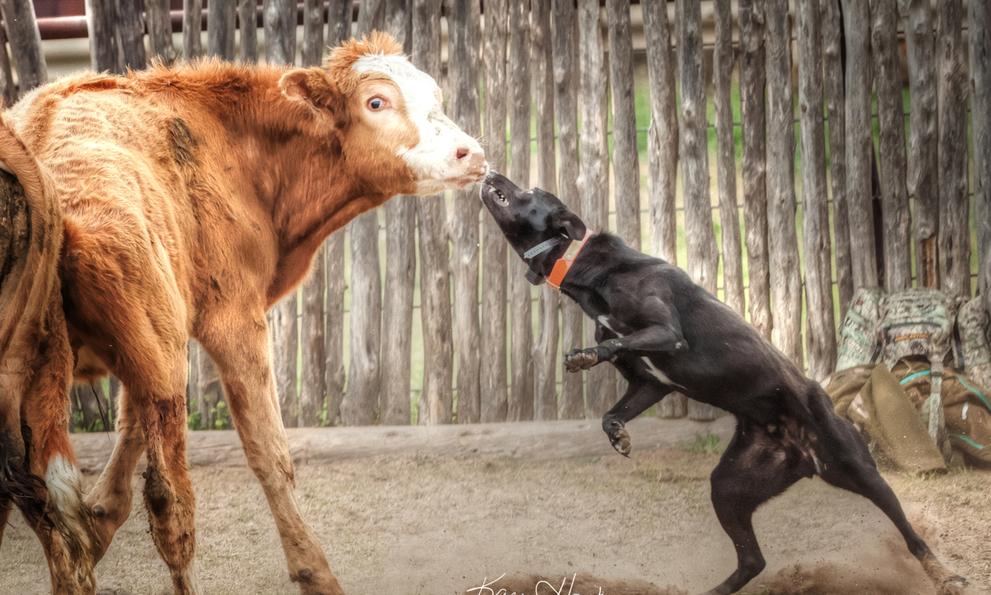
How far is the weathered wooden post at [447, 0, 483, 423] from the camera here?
5.28m

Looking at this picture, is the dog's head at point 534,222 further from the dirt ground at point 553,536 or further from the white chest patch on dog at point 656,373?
the dirt ground at point 553,536

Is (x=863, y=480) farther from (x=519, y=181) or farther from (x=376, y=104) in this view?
(x=376, y=104)

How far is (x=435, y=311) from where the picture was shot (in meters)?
5.46

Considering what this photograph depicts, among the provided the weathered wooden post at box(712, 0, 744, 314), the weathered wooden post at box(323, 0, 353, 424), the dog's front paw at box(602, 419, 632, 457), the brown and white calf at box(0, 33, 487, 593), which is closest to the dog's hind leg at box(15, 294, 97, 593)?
the brown and white calf at box(0, 33, 487, 593)

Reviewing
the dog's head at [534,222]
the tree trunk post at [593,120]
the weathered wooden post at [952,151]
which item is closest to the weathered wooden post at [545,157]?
the tree trunk post at [593,120]

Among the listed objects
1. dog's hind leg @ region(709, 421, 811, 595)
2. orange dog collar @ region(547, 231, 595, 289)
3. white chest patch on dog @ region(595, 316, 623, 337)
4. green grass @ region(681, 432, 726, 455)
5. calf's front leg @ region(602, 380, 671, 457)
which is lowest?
green grass @ region(681, 432, 726, 455)

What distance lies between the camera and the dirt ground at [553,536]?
4164 mm

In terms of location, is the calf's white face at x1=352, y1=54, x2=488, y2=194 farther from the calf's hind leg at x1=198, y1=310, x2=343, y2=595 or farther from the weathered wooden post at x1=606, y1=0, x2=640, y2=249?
the weathered wooden post at x1=606, y1=0, x2=640, y2=249

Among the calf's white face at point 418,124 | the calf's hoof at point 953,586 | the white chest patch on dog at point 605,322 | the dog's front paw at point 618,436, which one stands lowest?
the calf's hoof at point 953,586

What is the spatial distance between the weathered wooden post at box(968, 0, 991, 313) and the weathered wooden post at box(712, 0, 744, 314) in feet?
3.70

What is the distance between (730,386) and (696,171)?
1.58 metres

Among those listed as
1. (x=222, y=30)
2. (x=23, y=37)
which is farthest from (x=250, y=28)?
(x=23, y=37)

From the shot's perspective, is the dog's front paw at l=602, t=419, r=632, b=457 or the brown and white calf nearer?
the brown and white calf

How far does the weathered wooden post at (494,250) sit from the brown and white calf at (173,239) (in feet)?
3.52
